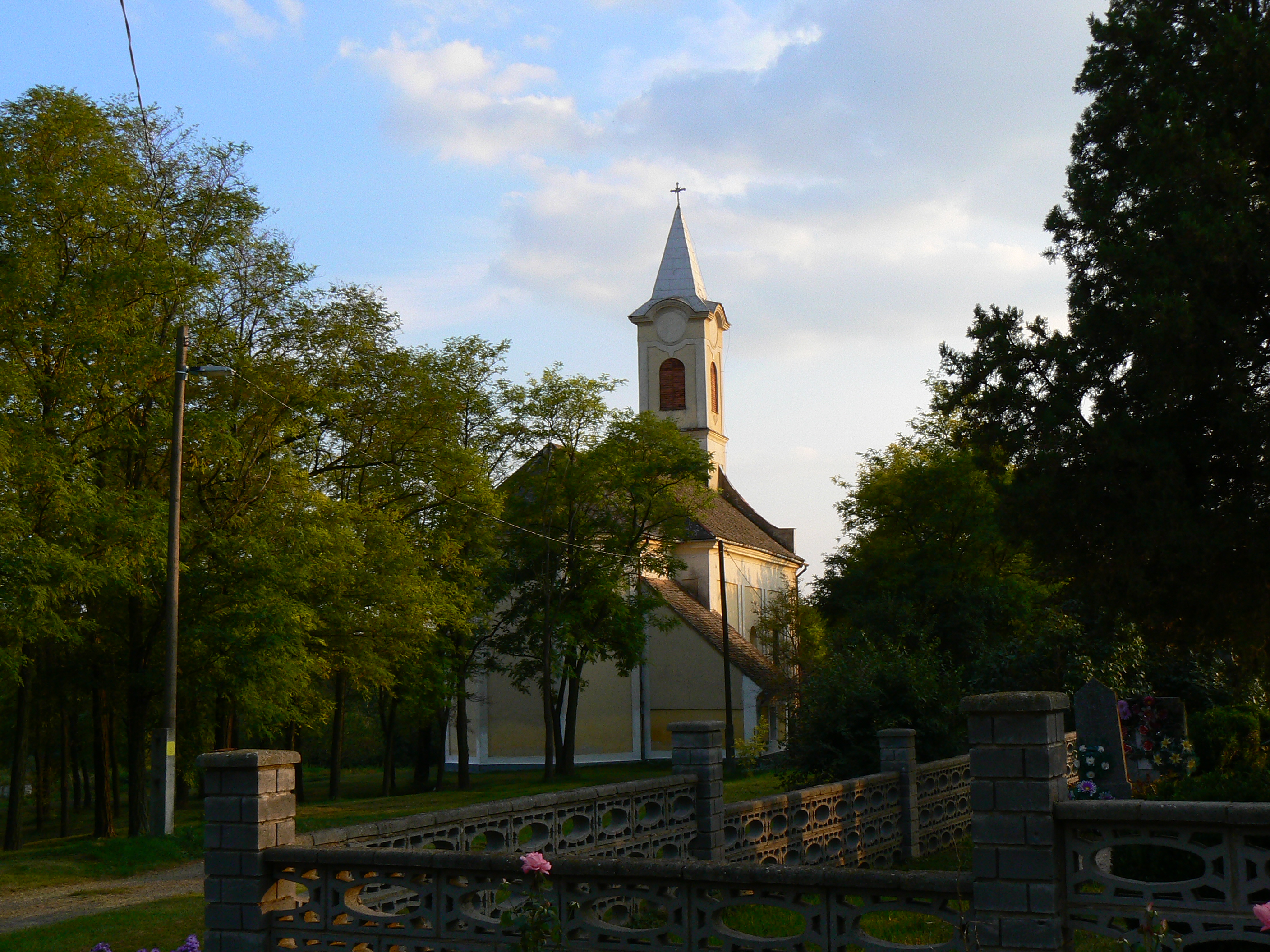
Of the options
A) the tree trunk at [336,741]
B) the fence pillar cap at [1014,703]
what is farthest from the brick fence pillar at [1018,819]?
A: the tree trunk at [336,741]

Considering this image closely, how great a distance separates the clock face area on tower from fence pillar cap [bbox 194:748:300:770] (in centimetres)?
5205

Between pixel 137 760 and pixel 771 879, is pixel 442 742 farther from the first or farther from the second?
pixel 771 879

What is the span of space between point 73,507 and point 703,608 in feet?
117

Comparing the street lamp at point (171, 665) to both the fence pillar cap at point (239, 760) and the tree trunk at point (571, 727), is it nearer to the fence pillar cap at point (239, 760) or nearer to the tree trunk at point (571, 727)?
the fence pillar cap at point (239, 760)

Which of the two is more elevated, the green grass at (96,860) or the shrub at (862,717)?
the shrub at (862,717)

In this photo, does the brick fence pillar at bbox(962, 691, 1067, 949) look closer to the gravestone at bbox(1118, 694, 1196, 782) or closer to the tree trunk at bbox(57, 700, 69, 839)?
the gravestone at bbox(1118, 694, 1196, 782)

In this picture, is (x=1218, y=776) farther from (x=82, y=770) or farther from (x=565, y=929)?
(x=82, y=770)

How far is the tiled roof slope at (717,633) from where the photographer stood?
159ft

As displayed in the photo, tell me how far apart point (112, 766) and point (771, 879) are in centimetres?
3083

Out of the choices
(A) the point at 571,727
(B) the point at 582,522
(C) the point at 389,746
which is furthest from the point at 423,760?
(B) the point at 582,522

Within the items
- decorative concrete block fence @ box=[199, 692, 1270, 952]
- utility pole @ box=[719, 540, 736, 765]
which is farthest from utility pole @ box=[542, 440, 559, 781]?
decorative concrete block fence @ box=[199, 692, 1270, 952]

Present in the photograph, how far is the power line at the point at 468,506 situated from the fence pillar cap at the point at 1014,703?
29.6 ft

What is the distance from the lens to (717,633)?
165 ft

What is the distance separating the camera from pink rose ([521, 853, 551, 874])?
6473 mm
